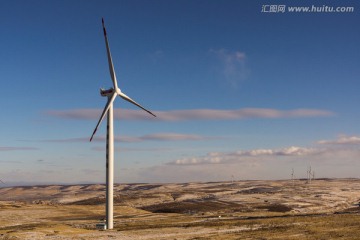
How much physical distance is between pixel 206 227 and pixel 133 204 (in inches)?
3939

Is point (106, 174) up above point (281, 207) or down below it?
above

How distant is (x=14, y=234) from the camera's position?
6219 centimetres

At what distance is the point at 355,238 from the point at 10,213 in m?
88.6

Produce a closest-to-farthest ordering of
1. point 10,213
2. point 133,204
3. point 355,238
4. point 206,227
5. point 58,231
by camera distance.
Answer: point 355,238 → point 58,231 → point 206,227 → point 10,213 → point 133,204

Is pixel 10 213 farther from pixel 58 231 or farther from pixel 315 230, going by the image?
pixel 315 230

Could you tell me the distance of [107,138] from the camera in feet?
225

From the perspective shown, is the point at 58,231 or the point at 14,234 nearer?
the point at 14,234

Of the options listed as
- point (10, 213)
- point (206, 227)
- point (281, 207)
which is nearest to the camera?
point (206, 227)

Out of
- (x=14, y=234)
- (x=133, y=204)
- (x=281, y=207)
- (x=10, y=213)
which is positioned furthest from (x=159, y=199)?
(x=14, y=234)

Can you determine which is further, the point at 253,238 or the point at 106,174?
the point at 106,174

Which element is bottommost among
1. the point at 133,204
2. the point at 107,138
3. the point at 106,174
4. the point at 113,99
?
the point at 133,204

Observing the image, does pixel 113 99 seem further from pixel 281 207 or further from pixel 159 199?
pixel 159 199

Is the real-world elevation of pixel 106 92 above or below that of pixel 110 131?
above

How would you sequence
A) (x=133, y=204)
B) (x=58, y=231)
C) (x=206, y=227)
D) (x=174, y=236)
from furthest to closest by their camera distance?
1. (x=133, y=204)
2. (x=206, y=227)
3. (x=58, y=231)
4. (x=174, y=236)
